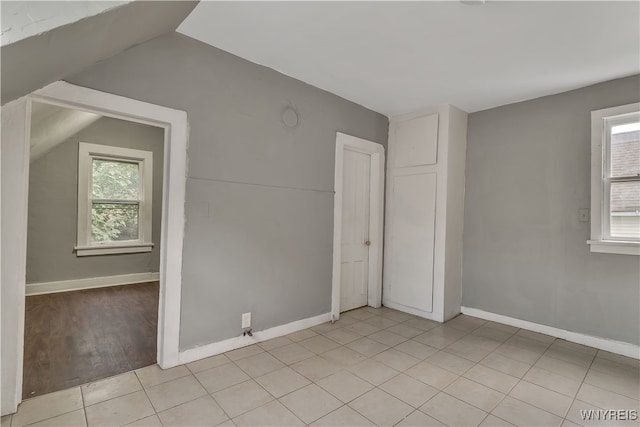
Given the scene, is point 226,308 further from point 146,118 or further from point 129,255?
point 129,255

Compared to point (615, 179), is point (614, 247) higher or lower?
lower

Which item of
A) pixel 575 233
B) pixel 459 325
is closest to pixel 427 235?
pixel 459 325

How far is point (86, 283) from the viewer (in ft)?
15.0

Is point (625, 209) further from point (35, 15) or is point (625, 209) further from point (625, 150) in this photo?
point (35, 15)

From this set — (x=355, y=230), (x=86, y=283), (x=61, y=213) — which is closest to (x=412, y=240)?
(x=355, y=230)

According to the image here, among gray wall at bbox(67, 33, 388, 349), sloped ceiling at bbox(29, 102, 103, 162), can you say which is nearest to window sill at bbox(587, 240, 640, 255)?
gray wall at bbox(67, 33, 388, 349)

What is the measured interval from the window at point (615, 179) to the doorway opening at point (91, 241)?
430 centimetres

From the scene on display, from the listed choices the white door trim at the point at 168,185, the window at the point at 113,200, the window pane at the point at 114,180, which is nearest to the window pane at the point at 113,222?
the window at the point at 113,200

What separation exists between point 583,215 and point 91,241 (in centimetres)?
646

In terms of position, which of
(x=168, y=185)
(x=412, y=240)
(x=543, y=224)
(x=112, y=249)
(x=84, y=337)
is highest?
(x=168, y=185)

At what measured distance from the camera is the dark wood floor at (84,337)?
2227mm

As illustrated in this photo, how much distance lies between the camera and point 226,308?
263 cm

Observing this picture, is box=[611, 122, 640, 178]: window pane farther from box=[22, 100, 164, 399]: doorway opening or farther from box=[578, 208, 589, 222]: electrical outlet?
box=[22, 100, 164, 399]: doorway opening

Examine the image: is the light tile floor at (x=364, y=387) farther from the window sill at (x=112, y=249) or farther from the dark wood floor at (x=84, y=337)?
the window sill at (x=112, y=249)
